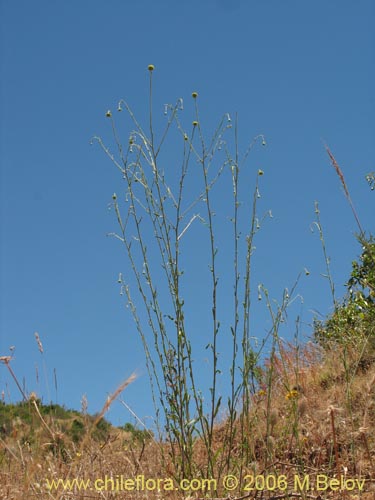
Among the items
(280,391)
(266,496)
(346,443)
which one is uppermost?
(280,391)

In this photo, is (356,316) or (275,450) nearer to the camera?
(275,450)

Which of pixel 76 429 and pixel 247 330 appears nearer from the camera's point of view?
pixel 247 330

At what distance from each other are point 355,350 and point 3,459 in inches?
152

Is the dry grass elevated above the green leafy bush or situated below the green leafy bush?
below

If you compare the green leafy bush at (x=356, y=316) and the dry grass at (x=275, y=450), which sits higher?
the green leafy bush at (x=356, y=316)

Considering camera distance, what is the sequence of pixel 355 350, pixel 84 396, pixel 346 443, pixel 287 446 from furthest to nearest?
pixel 355 350
pixel 287 446
pixel 346 443
pixel 84 396

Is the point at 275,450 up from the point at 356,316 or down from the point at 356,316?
down

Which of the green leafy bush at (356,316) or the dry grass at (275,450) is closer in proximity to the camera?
the dry grass at (275,450)

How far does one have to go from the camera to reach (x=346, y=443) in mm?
4664

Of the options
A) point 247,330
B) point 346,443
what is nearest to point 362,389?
point 346,443

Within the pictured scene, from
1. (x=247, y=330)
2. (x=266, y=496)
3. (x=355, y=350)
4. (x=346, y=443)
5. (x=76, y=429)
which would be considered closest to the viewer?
(x=266, y=496)

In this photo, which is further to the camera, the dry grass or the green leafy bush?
the green leafy bush

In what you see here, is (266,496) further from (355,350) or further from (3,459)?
(355,350)

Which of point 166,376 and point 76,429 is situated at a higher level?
point 76,429
